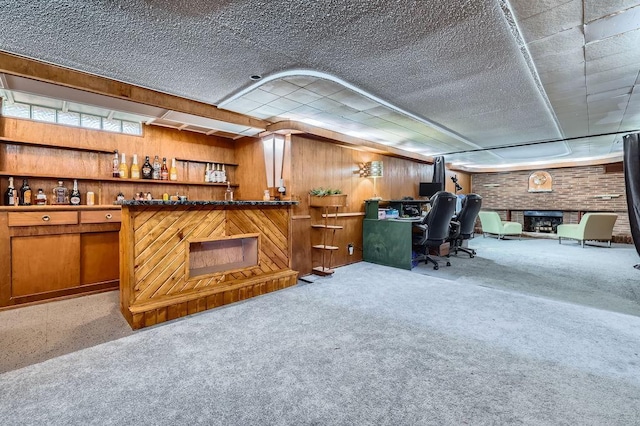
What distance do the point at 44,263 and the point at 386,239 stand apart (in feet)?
15.6

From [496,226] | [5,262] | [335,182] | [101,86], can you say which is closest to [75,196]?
[5,262]

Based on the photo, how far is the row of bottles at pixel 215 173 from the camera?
4895mm

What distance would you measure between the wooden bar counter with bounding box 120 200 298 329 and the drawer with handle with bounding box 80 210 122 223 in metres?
1.25

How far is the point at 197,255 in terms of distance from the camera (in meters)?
3.17

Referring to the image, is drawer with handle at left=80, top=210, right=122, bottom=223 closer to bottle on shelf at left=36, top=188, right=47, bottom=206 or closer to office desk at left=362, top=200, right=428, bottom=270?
bottle on shelf at left=36, top=188, right=47, bottom=206

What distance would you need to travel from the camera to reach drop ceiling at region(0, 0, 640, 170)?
73.6 inches

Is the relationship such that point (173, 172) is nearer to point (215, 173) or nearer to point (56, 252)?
point (215, 173)

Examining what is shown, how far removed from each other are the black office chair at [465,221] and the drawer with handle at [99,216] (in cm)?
564

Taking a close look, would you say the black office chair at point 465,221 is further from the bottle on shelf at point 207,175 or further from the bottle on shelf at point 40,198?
the bottle on shelf at point 40,198

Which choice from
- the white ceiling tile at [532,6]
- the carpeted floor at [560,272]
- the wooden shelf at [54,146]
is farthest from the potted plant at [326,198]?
the wooden shelf at [54,146]

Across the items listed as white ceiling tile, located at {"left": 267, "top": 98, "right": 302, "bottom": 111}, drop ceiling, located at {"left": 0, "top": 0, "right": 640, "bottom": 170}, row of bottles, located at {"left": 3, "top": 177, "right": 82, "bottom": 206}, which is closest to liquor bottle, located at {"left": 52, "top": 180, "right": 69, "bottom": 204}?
row of bottles, located at {"left": 3, "top": 177, "right": 82, "bottom": 206}

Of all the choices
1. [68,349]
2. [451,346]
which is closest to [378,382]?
[451,346]

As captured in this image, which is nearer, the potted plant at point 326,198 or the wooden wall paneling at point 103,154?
the wooden wall paneling at point 103,154

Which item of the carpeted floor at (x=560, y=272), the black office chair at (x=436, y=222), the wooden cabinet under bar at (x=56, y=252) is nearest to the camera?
the wooden cabinet under bar at (x=56, y=252)
